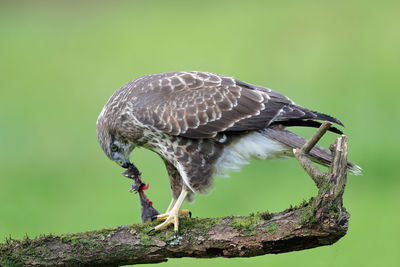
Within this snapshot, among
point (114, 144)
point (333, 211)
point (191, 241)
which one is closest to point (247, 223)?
point (191, 241)

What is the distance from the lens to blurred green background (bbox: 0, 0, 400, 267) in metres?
14.9

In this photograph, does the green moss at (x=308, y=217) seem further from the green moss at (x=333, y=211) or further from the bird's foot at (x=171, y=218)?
the bird's foot at (x=171, y=218)

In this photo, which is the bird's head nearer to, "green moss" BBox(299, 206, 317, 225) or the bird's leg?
the bird's leg

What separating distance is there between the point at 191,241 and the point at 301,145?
154cm

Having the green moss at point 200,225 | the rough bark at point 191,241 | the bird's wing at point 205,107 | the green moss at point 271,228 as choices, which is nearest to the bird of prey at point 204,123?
the bird's wing at point 205,107

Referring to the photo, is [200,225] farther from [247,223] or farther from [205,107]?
[205,107]

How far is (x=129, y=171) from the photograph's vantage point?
30.8 ft

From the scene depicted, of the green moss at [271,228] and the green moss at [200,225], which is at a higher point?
the green moss at [271,228]

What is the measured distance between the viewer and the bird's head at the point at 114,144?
9.37m

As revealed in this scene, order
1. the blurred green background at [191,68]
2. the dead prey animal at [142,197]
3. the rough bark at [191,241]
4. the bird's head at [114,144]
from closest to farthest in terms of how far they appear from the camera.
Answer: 1. the rough bark at [191,241]
2. the dead prey animal at [142,197]
3. the bird's head at [114,144]
4. the blurred green background at [191,68]

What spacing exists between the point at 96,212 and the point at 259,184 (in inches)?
98.5

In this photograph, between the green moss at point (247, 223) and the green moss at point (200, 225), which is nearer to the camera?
the green moss at point (247, 223)

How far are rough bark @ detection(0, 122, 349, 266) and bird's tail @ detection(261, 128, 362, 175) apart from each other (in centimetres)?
96

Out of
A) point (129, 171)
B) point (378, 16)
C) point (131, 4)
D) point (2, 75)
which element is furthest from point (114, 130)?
point (131, 4)
